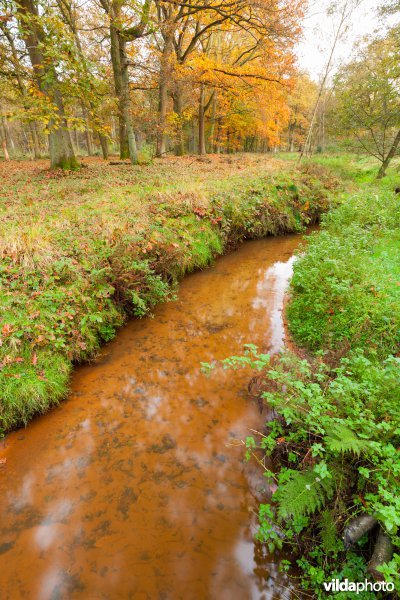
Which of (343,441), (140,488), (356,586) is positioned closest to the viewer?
(356,586)

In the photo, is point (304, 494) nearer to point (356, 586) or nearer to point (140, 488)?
point (356, 586)

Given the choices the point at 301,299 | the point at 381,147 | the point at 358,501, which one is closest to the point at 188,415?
the point at 358,501

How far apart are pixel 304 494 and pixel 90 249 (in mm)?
4746

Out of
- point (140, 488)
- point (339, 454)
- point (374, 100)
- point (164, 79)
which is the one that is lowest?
point (140, 488)

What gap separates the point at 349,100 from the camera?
50.3 feet

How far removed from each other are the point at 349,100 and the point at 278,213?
9.96 meters

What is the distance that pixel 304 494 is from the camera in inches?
90.9

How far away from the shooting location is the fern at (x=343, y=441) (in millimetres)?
2156

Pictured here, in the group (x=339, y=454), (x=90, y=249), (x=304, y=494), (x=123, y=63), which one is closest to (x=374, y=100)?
(x=123, y=63)

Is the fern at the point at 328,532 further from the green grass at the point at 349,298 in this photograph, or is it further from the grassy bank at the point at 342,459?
the green grass at the point at 349,298

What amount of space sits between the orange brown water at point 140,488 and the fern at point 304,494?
608 mm

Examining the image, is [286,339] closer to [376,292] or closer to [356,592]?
[376,292]

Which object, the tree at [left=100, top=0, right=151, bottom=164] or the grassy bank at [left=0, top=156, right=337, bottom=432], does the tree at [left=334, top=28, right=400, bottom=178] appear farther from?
the tree at [left=100, top=0, right=151, bottom=164]

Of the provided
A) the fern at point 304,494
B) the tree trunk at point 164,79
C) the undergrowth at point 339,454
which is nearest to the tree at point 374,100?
the tree trunk at point 164,79
